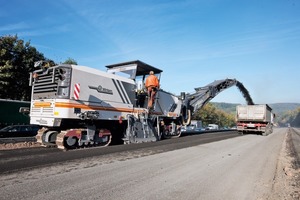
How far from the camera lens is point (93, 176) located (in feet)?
17.6

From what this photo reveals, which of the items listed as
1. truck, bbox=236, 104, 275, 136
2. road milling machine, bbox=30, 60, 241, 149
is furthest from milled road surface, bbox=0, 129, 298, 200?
truck, bbox=236, 104, 275, 136

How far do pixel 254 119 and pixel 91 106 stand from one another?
1834cm

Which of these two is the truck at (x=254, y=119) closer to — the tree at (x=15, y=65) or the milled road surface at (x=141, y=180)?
the milled road surface at (x=141, y=180)

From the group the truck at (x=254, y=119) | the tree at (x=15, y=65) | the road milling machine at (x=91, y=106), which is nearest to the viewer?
the road milling machine at (x=91, y=106)

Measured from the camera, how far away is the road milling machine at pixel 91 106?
906 centimetres

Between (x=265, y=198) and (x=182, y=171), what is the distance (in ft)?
7.15

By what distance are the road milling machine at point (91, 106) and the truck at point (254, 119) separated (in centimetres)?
1281

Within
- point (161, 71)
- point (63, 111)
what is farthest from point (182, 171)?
point (161, 71)

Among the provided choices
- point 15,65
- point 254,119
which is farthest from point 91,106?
point 254,119

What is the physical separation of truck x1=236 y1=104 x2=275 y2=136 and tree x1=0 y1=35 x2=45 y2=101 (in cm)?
2073

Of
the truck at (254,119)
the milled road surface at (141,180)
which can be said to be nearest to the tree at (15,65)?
the milled road surface at (141,180)

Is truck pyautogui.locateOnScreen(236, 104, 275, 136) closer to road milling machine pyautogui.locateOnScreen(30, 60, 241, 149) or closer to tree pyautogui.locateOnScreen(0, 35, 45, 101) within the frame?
road milling machine pyautogui.locateOnScreen(30, 60, 241, 149)

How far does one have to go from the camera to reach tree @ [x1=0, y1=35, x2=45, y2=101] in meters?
20.5

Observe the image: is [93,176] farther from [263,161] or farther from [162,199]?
[263,161]
